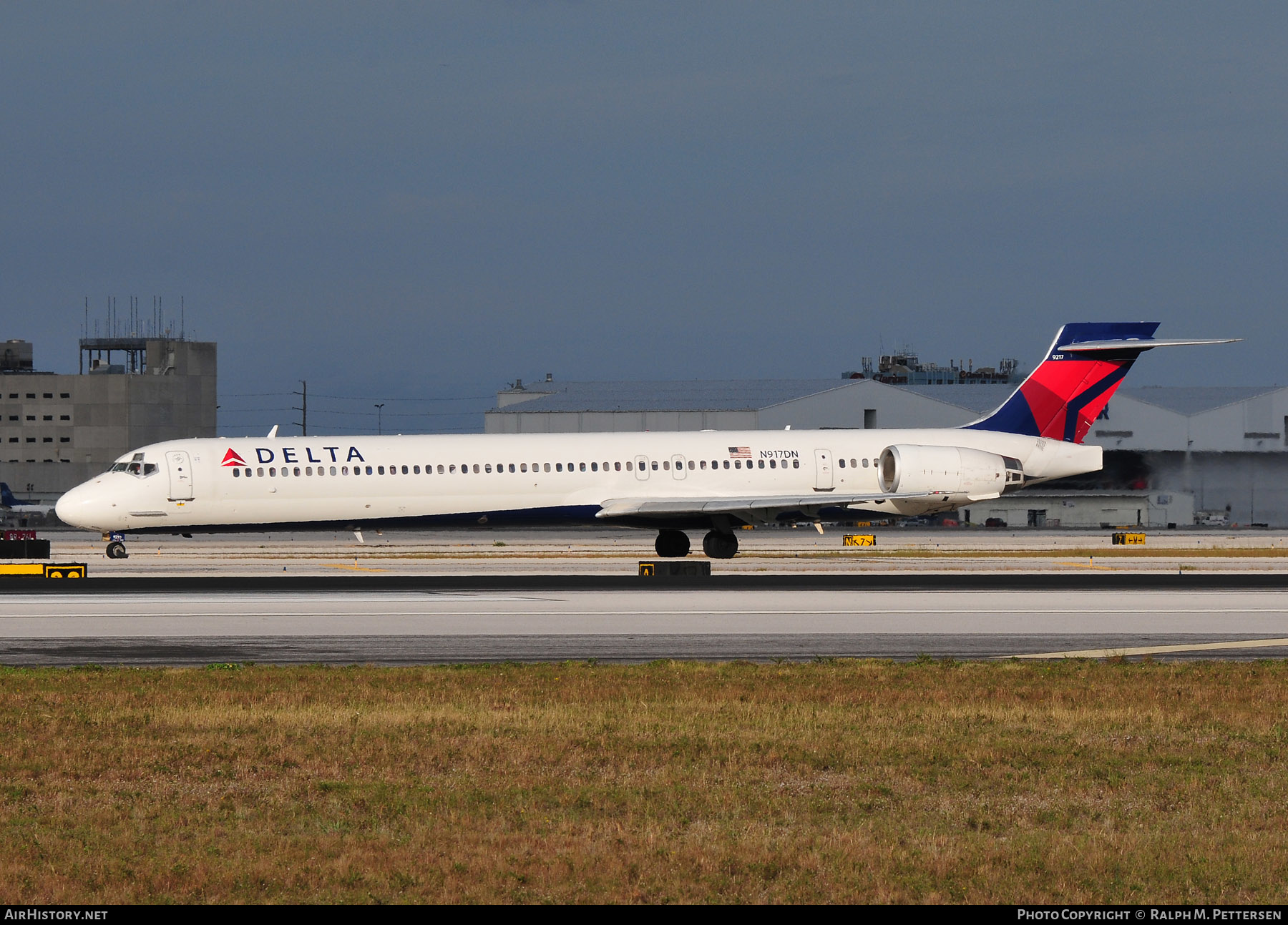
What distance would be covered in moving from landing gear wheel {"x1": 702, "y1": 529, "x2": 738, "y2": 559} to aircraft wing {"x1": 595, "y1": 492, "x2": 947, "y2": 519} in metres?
1.21

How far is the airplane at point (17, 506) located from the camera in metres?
88.6

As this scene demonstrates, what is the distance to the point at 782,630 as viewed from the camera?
24.2 meters

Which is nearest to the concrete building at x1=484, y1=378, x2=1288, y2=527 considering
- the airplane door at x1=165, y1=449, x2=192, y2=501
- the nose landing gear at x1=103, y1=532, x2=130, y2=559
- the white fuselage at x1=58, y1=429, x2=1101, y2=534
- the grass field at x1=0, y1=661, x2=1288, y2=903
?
the white fuselage at x1=58, y1=429, x2=1101, y2=534

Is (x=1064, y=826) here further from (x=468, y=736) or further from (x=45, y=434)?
(x=45, y=434)

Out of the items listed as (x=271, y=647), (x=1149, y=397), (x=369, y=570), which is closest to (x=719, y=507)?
(x=369, y=570)

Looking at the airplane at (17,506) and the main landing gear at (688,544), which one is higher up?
the airplane at (17,506)

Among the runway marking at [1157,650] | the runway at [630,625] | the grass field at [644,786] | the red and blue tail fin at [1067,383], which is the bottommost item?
the grass field at [644,786]

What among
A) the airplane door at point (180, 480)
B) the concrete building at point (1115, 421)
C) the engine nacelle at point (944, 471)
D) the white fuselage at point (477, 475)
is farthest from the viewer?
the concrete building at point (1115, 421)

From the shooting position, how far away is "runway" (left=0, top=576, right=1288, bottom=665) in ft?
70.3

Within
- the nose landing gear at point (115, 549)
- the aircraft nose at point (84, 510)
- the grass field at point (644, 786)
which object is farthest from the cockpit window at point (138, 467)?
the grass field at point (644, 786)

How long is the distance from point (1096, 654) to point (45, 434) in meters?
137

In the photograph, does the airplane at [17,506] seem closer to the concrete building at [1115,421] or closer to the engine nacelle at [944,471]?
the concrete building at [1115,421]

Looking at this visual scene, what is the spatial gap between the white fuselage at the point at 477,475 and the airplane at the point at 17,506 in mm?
50451

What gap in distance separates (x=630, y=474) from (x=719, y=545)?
11.6 ft
